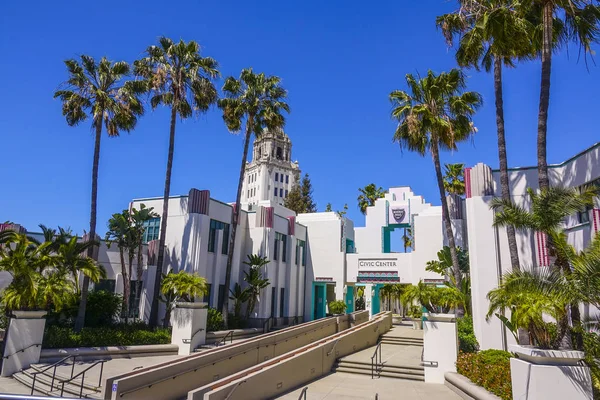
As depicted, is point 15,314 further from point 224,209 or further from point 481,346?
point 481,346

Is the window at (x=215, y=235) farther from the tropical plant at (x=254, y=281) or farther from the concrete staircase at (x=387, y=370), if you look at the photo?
the concrete staircase at (x=387, y=370)

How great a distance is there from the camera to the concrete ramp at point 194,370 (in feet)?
31.3

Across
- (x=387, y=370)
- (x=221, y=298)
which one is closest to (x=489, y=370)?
(x=387, y=370)

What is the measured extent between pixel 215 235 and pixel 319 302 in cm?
1458

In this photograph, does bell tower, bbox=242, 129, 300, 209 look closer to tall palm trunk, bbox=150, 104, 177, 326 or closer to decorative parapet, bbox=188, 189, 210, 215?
decorative parapet, bbox=188, 189, 210, 215

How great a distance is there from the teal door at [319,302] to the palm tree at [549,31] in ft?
84.1

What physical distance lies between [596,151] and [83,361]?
19510 millimetres

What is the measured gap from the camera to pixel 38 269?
16.7m

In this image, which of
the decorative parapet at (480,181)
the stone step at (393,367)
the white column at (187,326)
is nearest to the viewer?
the stone step at (393,367)

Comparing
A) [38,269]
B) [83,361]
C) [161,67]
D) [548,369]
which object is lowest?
[83,361]

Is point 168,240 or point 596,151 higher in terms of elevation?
point 596,151

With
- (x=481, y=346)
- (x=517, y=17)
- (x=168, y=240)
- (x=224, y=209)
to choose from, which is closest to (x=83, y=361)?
(x=168, y=240)

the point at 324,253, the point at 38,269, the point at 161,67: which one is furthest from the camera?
the point at 324,253

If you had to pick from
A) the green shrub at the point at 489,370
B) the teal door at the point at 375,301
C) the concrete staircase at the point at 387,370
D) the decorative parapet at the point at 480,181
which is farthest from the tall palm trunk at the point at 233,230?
the teal door at the point at 375,301
